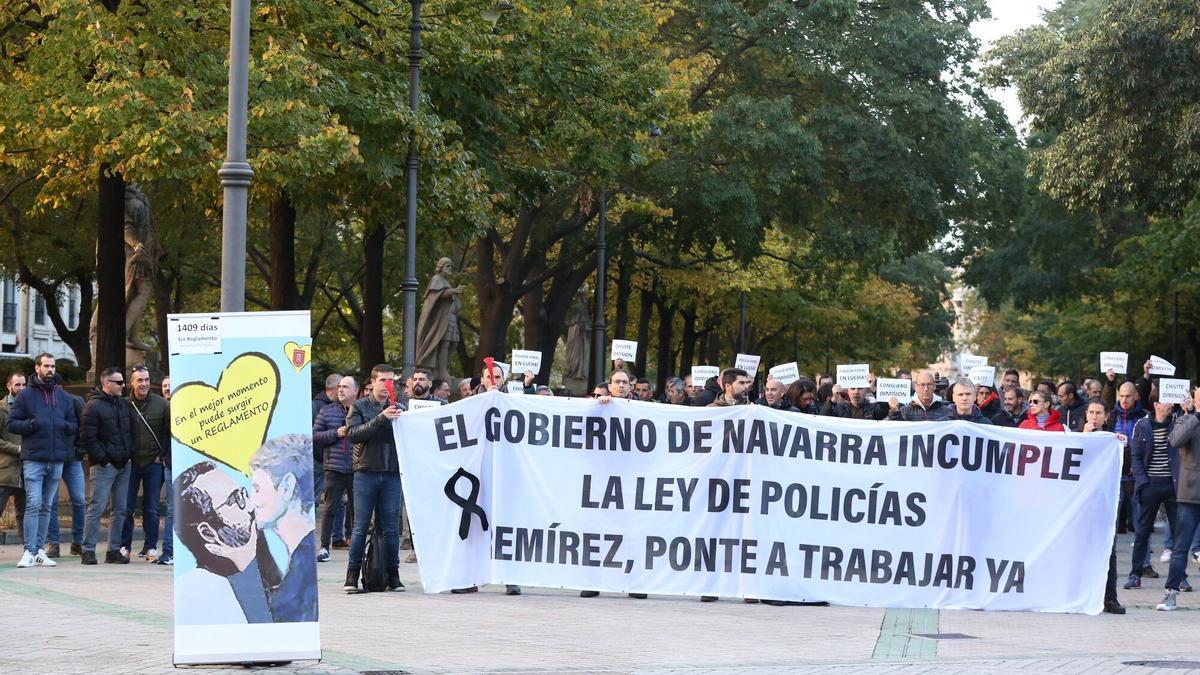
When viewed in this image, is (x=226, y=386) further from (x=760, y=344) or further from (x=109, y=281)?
(x=760, y=344)

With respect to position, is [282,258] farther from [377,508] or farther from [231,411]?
[231,411]

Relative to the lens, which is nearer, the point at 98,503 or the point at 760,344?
the point at 98,503

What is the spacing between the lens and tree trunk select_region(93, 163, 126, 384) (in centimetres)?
2275

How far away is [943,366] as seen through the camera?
188 metres

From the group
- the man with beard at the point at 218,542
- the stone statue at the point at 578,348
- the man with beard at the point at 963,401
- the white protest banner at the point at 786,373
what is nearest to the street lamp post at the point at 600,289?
the stone statue at the point at 578,348

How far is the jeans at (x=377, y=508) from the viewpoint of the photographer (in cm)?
1340

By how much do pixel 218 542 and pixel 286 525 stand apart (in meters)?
0.36

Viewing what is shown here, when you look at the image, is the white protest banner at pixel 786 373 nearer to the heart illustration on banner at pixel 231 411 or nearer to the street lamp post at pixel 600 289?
the heart illustration on banner at pixel 231 411

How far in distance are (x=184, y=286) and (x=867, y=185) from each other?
66.6ft

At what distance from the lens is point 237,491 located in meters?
9.02

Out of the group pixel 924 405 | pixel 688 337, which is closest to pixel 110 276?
pixel 924 405

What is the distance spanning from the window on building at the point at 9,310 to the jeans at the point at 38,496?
61228mm

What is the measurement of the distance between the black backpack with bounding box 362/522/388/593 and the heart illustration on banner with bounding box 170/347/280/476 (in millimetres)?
4618

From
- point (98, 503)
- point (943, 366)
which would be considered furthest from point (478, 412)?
point (943, 366)
